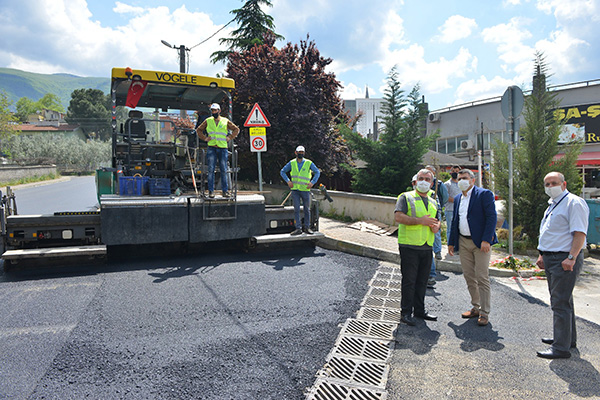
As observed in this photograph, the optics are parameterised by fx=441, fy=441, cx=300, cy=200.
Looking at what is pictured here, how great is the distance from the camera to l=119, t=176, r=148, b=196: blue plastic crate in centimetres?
711

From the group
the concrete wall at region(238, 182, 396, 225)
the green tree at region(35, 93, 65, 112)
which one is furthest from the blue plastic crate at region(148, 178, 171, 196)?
the green tree at region(35, 93, 65, 112)

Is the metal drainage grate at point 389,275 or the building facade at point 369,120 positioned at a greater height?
the building facade at point 369,120

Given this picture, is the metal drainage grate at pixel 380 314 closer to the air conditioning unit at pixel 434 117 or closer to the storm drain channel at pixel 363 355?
the storm drain channel at pixel 363 355

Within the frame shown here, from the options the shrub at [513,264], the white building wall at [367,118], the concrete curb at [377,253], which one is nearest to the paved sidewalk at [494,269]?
the concrete curb at [377,253]

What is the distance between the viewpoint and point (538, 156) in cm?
882

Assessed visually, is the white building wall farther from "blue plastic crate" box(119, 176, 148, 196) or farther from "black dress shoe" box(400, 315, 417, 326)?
"black dress shoe" box(400, 315, 417, 326)

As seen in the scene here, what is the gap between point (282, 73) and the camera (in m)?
14.5

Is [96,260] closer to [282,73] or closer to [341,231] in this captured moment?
[341,231]

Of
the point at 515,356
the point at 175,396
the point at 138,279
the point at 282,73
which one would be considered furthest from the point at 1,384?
the point at 282,73

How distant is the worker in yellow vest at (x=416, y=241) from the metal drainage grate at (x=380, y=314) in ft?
0.45

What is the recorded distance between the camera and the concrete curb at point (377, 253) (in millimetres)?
6977

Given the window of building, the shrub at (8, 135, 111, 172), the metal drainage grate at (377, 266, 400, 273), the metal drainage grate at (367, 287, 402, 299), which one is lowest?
the metal drainage grate at (367, 287, 402, 299)

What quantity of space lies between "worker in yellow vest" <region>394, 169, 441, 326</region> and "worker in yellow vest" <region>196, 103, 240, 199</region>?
3358 millimetres

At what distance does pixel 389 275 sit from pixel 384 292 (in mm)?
923
